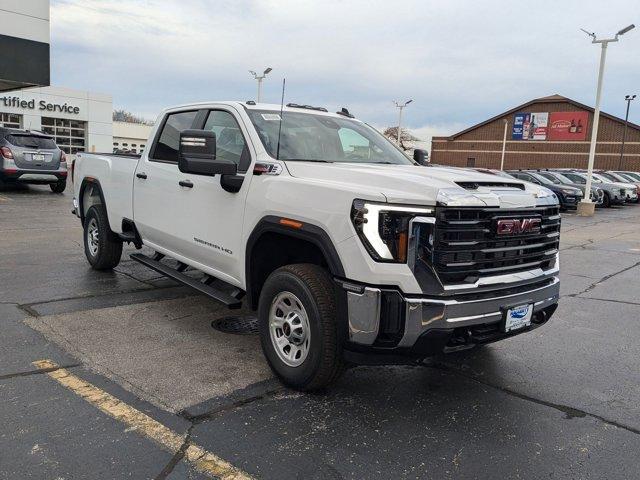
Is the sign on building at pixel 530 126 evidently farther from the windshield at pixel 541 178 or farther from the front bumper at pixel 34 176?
the front bumper at pixel 34 176

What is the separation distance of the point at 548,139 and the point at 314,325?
69.0m

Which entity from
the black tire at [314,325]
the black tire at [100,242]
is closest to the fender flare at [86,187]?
the black tire at [100,242]

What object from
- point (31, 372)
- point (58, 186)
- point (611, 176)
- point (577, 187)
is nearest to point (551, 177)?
point (577, 187)

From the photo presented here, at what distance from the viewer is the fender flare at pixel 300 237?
Answer: 3.31 m

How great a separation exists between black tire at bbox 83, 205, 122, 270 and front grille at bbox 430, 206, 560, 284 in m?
4.73

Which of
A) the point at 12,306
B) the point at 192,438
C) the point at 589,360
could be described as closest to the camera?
the point at 192,438

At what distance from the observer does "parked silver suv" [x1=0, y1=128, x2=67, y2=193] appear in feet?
51.6

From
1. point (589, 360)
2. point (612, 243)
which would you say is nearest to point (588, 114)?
point (612, 243)

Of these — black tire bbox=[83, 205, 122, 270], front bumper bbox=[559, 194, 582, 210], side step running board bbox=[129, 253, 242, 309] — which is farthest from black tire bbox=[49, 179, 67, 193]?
front bumper bbox=[559, 194, 582, 210]

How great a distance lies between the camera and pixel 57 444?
9.77ft

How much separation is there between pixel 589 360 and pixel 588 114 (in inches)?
2606

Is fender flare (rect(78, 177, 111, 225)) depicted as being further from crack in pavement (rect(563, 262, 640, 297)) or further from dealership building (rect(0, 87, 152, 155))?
dealership building (rect(0, 87, 152, 155))

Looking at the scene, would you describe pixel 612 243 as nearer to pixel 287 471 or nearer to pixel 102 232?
pixel 102 232

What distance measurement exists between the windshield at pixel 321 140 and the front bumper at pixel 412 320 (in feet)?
5.10
